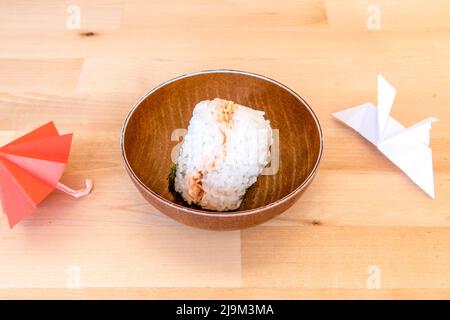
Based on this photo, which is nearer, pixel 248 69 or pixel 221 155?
pixel 221 155

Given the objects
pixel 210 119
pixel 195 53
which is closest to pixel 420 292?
pixel 210 119

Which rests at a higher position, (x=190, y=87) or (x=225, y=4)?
(x=225, y=4)

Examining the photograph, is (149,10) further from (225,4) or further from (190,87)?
(190,87)

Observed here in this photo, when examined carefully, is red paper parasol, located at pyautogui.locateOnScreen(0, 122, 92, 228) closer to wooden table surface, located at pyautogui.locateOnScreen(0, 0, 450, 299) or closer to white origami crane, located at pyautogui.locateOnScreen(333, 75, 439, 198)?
wooden table surface, located at pyautogui.locateOnScreen(0, 0, 450, 299)

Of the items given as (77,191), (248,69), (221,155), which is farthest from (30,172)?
(248,69)

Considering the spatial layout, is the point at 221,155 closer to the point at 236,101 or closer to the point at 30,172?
the point at 236,101

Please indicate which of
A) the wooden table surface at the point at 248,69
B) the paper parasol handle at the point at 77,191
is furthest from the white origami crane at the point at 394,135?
the paper parasol handle at the point at 77,191
